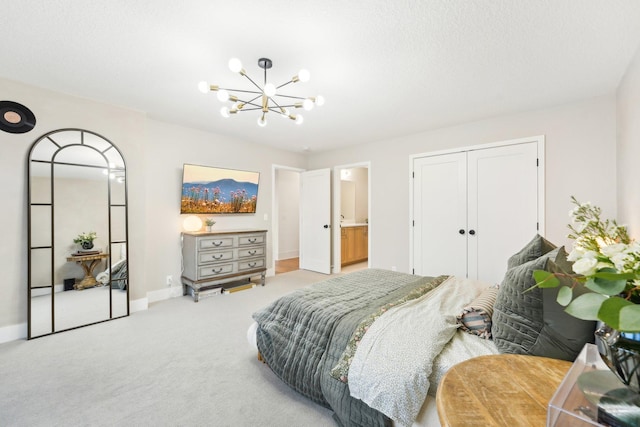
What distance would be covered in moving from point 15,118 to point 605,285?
4308 mm

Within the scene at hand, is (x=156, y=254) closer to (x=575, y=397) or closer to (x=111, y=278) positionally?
(x=111, y=278)

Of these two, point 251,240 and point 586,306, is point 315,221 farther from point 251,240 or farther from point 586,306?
point 586,306

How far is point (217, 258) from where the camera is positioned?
13.2 ft

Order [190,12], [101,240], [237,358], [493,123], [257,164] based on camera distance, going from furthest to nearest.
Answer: [257,164] → [493,123] → [101,240] → [237,358] → [190,12]

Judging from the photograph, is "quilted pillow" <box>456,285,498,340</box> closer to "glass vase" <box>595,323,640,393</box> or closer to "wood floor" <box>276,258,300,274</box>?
"glass vase" <box>595,323,640,393</box>

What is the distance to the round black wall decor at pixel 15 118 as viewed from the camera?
260 centimetres

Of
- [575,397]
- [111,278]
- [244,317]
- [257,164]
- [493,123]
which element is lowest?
[244,317]

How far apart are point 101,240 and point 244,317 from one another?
188 centimetres

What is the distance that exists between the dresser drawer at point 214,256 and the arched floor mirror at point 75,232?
89 centimetres

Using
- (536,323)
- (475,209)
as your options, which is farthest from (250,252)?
(536,323)

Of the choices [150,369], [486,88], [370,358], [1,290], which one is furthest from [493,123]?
[1,290]

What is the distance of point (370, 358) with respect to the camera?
1.40 m

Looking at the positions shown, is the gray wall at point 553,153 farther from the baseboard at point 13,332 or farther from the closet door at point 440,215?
the baseboard at point 13,332

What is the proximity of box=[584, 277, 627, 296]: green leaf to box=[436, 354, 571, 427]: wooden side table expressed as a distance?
0.41 m
